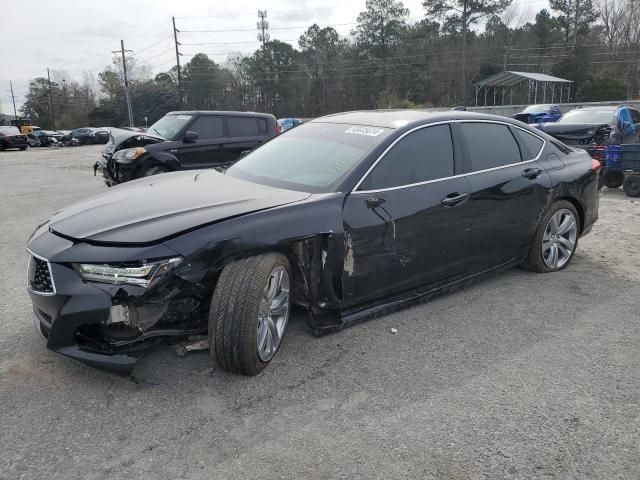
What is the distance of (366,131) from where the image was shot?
4.14 meters

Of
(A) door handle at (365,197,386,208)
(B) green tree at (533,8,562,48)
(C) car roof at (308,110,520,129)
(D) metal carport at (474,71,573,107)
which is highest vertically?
(B) green tree at (533,8,562,48)

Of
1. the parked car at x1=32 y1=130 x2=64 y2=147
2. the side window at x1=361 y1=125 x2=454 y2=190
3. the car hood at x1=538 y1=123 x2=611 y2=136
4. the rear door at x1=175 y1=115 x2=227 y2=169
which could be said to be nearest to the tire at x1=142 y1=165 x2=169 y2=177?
the rear door at x1=175 y1=115 x2=227 y2=169

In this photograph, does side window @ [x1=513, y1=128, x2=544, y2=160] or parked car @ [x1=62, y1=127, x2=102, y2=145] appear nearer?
side window @ [x1=513, y1=128, x2=544, y2=160]

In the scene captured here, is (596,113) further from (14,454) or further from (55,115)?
(55,115)

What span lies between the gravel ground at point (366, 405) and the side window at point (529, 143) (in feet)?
4.86

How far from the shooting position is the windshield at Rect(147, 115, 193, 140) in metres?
9.98

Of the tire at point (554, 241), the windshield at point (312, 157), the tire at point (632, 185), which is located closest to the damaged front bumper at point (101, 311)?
the windshield at point (312, 157)

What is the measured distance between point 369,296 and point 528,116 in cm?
1863

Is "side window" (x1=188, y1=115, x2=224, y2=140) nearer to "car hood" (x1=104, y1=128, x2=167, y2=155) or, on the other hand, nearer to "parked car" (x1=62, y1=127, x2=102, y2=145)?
"car hood" (x1=104, y1=128, x2=167, y2=155)

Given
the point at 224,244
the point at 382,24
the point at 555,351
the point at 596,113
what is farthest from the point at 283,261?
the point at 382,24

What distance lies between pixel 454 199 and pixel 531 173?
1148mm

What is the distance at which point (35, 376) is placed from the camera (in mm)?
3180

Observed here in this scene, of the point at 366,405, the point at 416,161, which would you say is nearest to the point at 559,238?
the point at 416,161

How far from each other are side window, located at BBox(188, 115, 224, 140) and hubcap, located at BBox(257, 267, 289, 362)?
23.8 feet
